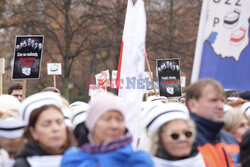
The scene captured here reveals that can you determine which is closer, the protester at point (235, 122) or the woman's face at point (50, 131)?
the woman's face at point (50, 131)

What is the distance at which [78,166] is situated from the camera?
324cm

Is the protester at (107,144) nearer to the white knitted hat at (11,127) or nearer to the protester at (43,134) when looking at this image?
the protester at (43,134)

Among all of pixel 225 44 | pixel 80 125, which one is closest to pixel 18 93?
pixel 80 125

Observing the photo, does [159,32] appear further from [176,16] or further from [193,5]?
[193,5]

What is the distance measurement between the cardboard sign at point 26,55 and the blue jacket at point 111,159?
259 inches

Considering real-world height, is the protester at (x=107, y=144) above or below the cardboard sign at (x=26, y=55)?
below

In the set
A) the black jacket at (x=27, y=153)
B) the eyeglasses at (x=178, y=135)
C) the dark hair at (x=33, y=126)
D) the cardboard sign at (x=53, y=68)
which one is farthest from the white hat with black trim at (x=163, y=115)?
the cardboard sign at (x=53, y=68)

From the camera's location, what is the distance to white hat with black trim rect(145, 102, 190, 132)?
372 cm

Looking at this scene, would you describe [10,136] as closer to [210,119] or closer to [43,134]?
[43,134]

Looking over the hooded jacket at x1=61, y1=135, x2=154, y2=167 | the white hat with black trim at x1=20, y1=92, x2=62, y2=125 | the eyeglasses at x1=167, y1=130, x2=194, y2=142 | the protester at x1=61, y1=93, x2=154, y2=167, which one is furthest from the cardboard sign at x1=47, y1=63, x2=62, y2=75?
the hooded jacket at x1=61, y1=135, x2=154, y2=167

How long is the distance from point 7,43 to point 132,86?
23.0m

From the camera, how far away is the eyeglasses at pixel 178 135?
3598 millimetres

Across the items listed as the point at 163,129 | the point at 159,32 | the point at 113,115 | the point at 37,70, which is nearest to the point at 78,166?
the point at 113,115

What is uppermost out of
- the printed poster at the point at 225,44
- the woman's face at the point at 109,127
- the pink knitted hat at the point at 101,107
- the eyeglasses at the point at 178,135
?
the printed poster at the point at 225,44
